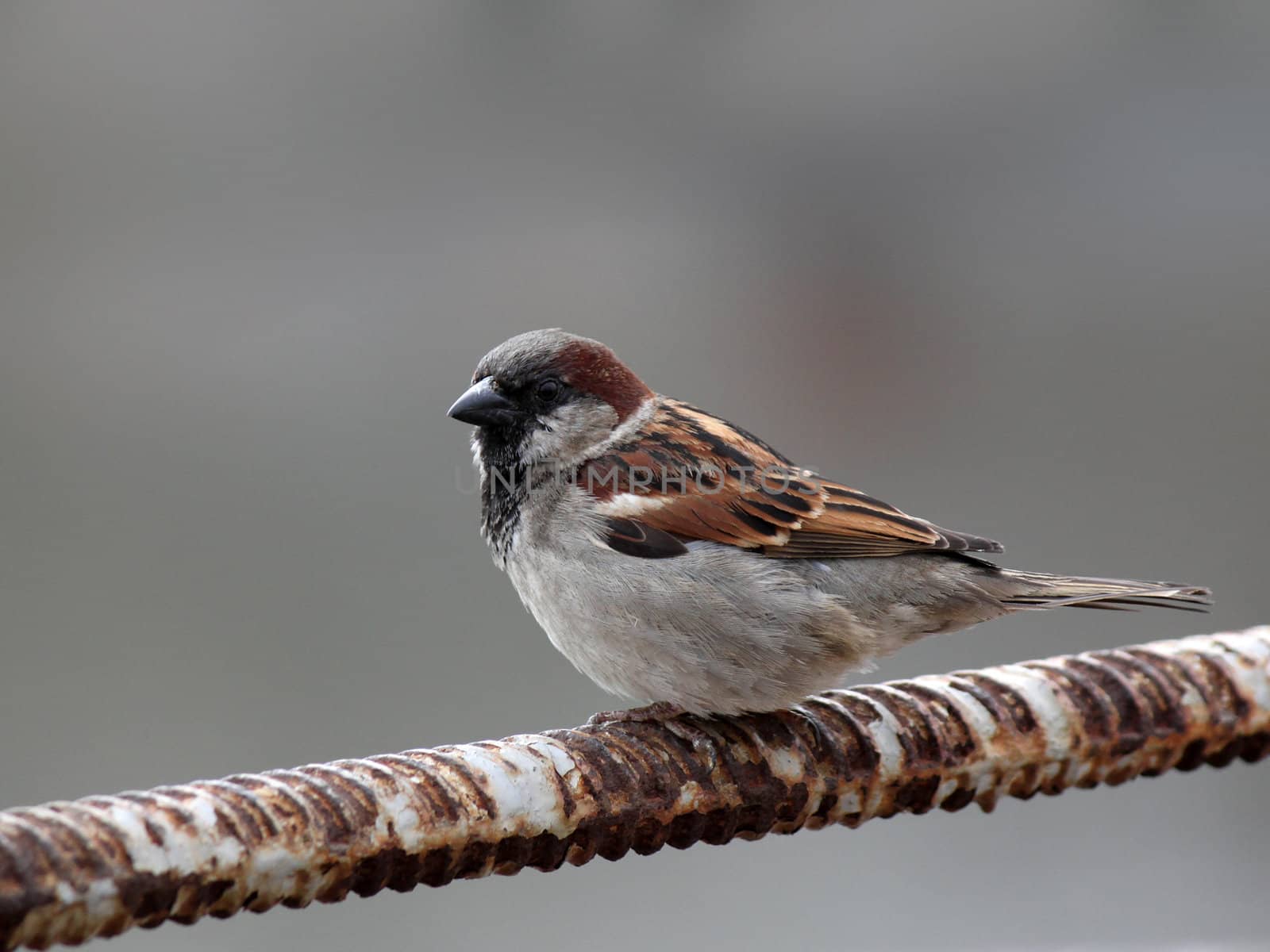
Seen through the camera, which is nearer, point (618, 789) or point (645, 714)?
point (618, 789)

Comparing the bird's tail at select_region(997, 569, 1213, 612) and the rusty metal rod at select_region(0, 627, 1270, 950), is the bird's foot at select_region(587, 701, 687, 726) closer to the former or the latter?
the rusty metal rod at select_region(0, 627, 1270, 950)

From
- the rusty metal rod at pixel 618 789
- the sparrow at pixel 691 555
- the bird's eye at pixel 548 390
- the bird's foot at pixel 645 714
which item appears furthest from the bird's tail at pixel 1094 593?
the bird's eye at pixel 548 390

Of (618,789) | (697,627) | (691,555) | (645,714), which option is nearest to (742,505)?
(691,555)

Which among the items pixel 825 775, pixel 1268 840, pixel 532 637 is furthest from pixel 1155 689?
pixel 532 637

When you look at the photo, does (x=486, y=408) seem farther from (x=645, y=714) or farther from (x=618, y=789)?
(x=618, y=789)

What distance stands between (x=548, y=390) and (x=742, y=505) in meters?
0.36

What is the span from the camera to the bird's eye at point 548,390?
2.10 meters

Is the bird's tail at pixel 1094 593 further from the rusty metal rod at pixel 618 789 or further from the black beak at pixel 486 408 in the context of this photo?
the black beak at pixel 486 408

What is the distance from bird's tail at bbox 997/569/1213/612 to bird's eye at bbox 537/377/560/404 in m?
0.74

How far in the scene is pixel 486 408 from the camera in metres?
2.06

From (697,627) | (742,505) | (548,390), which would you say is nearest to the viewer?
(697,627)

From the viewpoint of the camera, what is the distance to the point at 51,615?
128 inches

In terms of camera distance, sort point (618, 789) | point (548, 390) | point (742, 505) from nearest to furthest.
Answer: point (618, 789)
point (742, 505)
point (548, 390)

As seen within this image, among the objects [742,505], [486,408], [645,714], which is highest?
[486,408]
